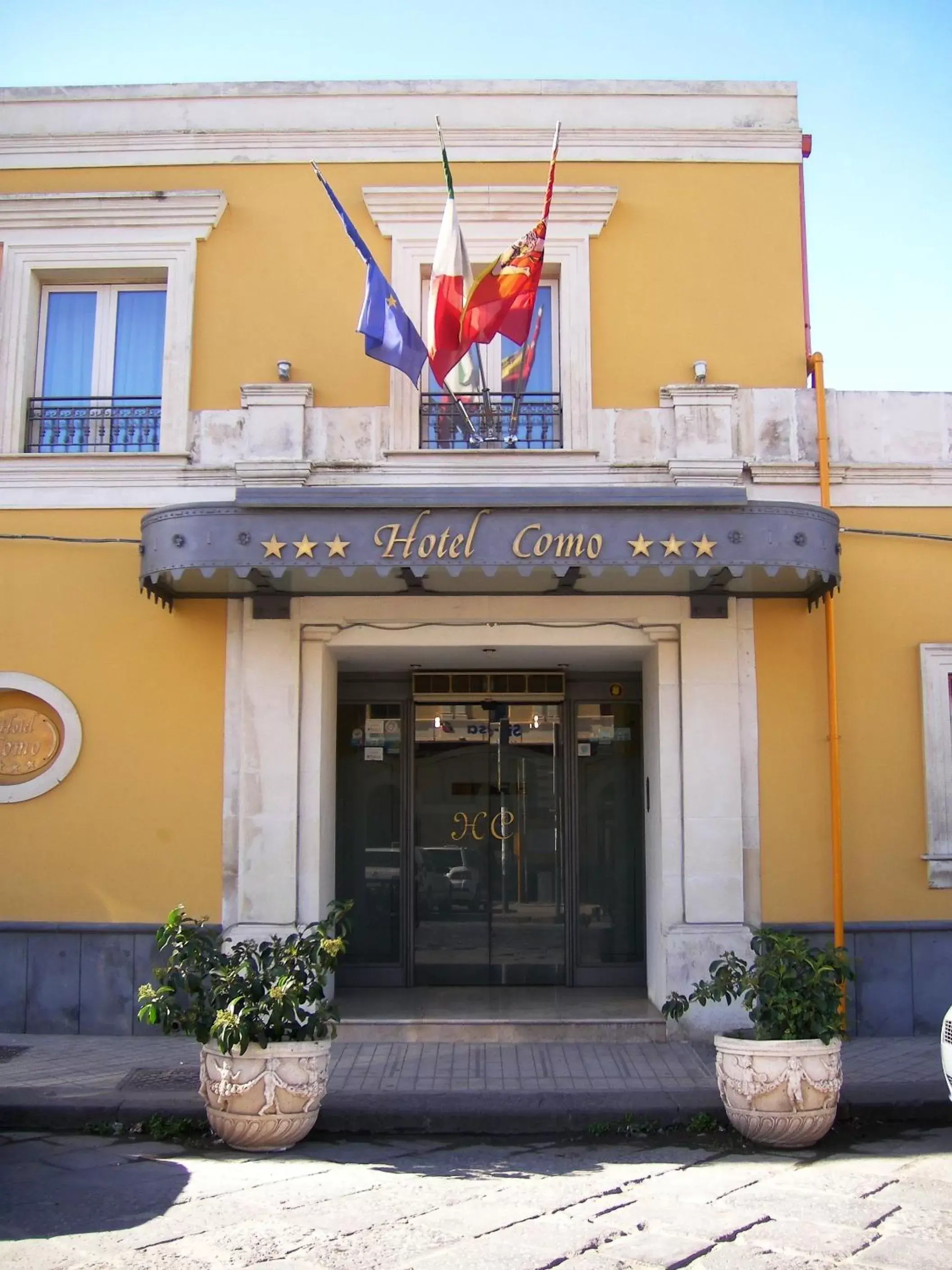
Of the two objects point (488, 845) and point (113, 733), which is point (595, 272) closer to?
point (488, 845)

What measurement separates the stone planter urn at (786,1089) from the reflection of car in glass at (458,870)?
483cm

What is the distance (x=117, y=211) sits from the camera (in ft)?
34.0

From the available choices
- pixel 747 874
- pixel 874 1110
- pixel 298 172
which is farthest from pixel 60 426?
pixel 874 1110

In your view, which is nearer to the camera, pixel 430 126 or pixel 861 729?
pixel 861 729

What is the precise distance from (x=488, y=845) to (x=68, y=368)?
233 inches

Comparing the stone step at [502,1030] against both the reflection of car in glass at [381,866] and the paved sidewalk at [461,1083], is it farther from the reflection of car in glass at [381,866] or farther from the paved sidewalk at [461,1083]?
the reflection of car in glass at [381,866]

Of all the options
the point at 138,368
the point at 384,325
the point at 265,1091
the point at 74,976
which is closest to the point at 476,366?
the point at 384,325

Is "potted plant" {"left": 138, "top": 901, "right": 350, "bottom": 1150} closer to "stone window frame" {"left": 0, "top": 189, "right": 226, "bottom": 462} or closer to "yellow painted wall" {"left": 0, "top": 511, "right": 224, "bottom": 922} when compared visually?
"yellow painted wall" {"left": 0, "top": 511, "right": 224, "bottom": 922}

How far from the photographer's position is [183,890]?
9.69 meters

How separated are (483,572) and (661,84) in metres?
5.04

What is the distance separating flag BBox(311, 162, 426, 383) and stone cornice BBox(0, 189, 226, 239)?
4.55 feet

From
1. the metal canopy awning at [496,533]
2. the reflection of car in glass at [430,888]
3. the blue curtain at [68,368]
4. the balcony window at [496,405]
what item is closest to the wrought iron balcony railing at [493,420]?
the balcony window at [496,405]

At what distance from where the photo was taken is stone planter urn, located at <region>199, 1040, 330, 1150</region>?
6734 millimetres

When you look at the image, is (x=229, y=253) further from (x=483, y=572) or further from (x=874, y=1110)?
(x=874, y=1110)
